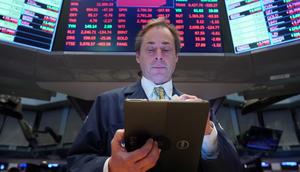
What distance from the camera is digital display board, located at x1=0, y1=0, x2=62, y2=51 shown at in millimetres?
2201

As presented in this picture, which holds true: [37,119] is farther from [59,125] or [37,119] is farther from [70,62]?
[70,62]

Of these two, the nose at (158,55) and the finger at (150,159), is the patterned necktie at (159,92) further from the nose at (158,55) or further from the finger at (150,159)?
the finger at (150,159)

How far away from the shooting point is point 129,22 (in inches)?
94.3

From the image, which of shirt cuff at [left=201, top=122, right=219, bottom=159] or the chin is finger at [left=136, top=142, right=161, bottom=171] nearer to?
shirt cuff at [left=201, top=122, right=219, bottom=159]

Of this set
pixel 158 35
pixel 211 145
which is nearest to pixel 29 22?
pixel 158 35

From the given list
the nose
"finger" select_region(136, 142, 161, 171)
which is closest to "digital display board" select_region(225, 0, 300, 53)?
the nose

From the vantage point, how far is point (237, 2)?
2482mm

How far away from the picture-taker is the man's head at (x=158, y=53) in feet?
4.30

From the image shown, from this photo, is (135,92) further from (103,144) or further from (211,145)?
(211,145)

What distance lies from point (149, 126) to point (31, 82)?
2.08 metres

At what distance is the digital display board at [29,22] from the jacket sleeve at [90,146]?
1359mm

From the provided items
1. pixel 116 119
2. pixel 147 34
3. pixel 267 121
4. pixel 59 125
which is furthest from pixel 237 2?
pixel 59 125

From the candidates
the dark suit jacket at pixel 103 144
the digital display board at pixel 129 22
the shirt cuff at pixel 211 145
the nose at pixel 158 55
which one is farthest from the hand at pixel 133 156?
the digital display board at pixel 129 22

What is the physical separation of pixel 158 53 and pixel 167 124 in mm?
598
